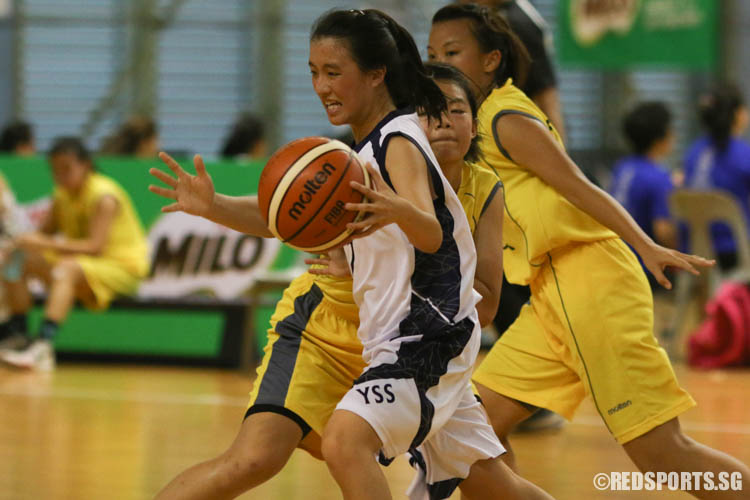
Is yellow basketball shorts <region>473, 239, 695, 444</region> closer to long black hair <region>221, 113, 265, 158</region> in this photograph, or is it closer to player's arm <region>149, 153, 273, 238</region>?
player's arm <region>149, 153, 273, 238</region>

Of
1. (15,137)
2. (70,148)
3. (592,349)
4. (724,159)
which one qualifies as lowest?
(15,137)

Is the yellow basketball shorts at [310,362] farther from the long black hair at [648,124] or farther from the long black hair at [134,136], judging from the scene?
the long black hair at [134,136]

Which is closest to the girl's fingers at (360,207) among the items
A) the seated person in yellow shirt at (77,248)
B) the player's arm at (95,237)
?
the seated person in yellow shirt at (77,248)

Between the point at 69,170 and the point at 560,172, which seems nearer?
the point at 560,172

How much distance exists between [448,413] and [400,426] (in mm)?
143

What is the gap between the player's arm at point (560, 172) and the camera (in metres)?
3.26

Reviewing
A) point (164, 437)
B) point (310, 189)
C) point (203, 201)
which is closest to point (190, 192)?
point (203, 201)

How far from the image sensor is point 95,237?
8.36 meters

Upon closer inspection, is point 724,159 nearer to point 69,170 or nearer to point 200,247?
point 200,247

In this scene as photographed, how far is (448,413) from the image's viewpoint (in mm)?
2785

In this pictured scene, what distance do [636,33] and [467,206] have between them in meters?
9.28

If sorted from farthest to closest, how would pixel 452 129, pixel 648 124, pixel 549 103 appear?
pixel 648 124 → pixel 549 103 → pixel 452 129

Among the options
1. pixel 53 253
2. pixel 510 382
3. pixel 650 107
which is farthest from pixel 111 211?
pixel 510 382

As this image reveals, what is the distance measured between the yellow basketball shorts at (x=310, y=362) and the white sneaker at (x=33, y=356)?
16.7ft
